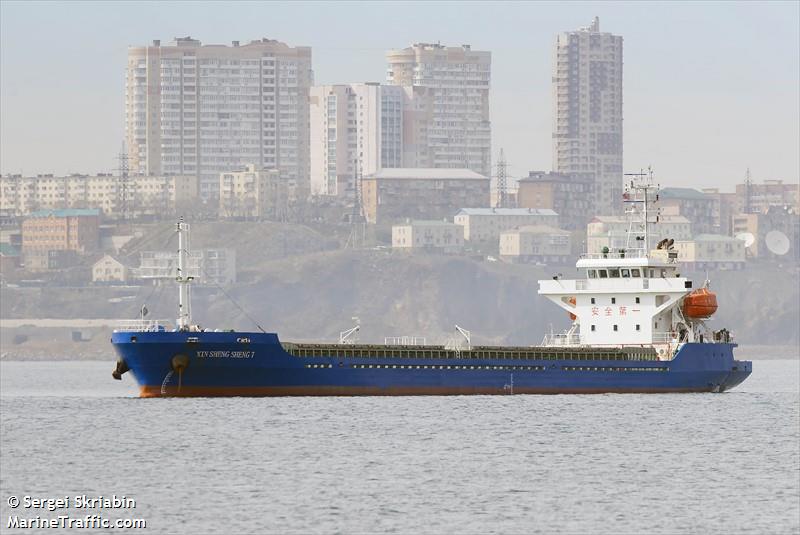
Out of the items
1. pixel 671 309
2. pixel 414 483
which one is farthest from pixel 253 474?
pixel 671 309

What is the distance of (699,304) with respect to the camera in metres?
85.2

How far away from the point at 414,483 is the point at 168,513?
8.09 meters

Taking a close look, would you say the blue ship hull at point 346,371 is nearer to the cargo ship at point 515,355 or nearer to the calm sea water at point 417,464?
the cargo ship at point 515,355

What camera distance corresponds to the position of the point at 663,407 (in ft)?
254

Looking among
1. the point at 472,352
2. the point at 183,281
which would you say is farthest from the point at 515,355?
the point at 183,281

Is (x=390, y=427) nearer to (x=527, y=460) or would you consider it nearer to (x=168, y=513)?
(x=527, y=460)

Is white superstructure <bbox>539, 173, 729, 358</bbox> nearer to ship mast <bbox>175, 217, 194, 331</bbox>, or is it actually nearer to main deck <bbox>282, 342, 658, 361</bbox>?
main deck <bbox>282, 342, 658, 361</bbox>

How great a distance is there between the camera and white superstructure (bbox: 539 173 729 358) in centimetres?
8525

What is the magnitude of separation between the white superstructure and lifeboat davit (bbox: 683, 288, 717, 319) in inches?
14.3

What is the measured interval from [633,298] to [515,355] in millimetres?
7143

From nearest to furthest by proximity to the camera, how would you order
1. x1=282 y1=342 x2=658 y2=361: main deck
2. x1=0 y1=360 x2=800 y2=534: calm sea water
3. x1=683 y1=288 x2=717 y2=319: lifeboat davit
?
x1=0 y1=360 x2=800 y2=534: calm sea water
x1=282 y1=342 x2=658 y2=361: main deck
x1=683 y1=288 x2=717 y2=319: lifeboat davit

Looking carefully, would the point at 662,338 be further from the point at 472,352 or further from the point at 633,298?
the point at 472,352

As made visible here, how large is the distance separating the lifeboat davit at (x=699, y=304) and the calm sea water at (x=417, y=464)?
7.04 meters

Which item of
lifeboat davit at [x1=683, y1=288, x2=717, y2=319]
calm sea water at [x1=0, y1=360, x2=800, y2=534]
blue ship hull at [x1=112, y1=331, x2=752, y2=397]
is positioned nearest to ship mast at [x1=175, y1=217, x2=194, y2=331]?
blue ship hull at [x1=112, y1=331, x2=752, y2=397]
